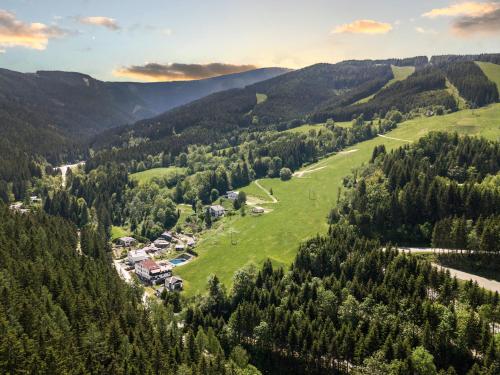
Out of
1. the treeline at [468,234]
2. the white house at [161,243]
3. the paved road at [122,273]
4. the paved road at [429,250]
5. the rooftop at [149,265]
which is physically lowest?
the paved road at [122,273]

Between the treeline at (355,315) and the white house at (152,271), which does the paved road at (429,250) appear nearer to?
the treeline at (355,315)

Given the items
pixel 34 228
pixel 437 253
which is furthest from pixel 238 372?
pixel 34 228

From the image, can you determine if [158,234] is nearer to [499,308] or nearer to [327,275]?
[327,275]

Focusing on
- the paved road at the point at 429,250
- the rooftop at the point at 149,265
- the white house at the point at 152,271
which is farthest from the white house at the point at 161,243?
the paved road at the point at 429,250

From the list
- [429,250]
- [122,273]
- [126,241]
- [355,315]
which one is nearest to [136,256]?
[122,273]

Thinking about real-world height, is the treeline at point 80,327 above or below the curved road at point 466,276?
above
